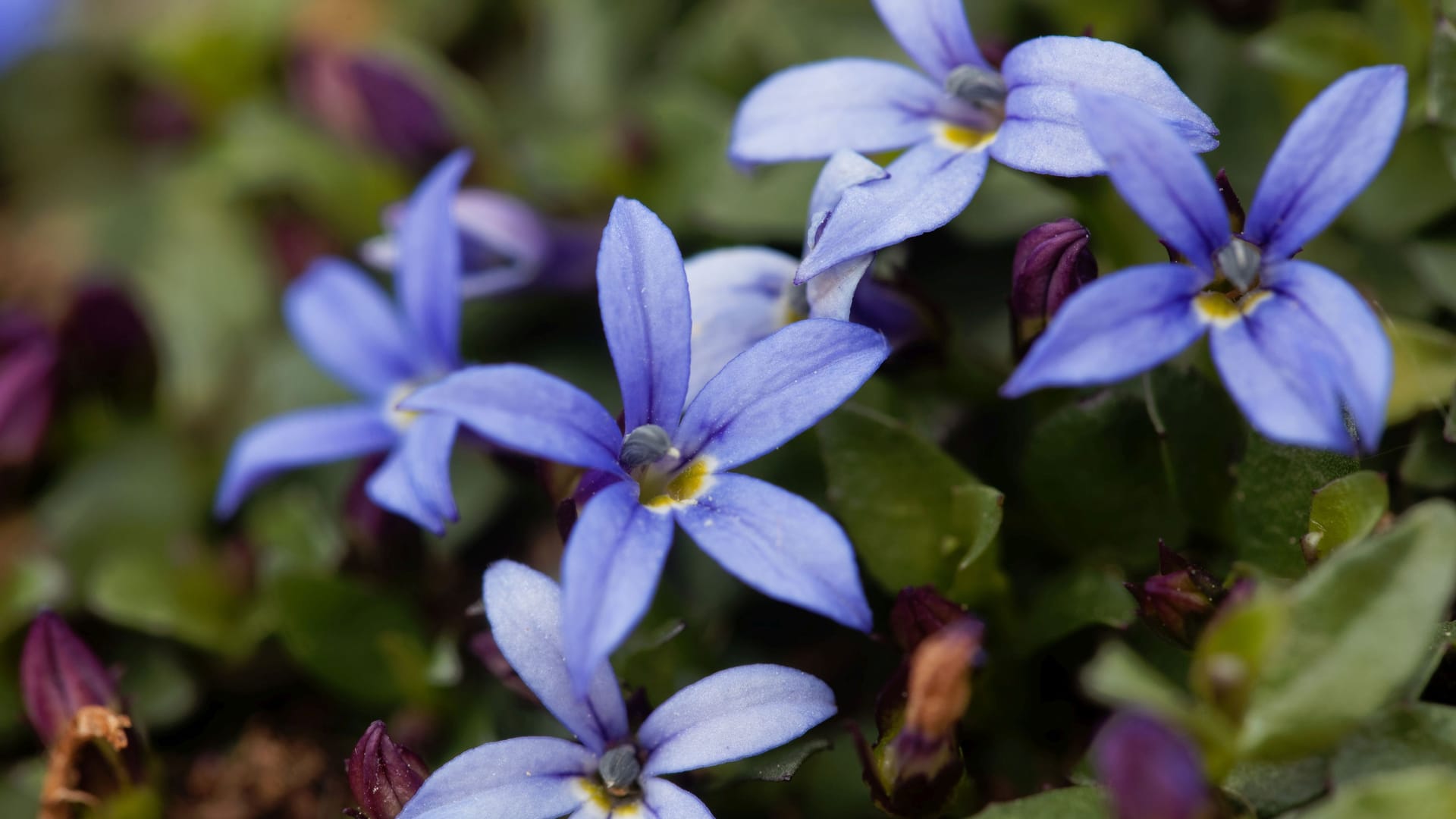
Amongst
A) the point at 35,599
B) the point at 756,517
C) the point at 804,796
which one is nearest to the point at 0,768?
the point at 35,599

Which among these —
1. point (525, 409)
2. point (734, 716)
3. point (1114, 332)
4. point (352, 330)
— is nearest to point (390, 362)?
point (352, 330)

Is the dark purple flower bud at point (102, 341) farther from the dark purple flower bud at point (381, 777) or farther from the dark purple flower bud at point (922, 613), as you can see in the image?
the dark purple flower bud at point (922, 613)

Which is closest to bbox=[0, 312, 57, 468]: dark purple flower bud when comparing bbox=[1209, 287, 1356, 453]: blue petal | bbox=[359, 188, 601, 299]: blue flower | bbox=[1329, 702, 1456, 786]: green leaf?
bbox=[359, 188, 601, 299]: blue flower

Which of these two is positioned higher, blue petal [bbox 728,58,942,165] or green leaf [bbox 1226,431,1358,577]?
blue petal [bbox 728,58,942,165]

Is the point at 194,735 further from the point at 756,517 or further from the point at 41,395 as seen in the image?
the point at 756,517

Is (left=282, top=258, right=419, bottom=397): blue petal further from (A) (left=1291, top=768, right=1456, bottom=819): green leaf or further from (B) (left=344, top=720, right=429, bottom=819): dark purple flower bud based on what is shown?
(A) (left=1291, top=768, right=1456, bottom=819): green leaf

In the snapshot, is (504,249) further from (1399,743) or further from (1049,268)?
(1399,743)
